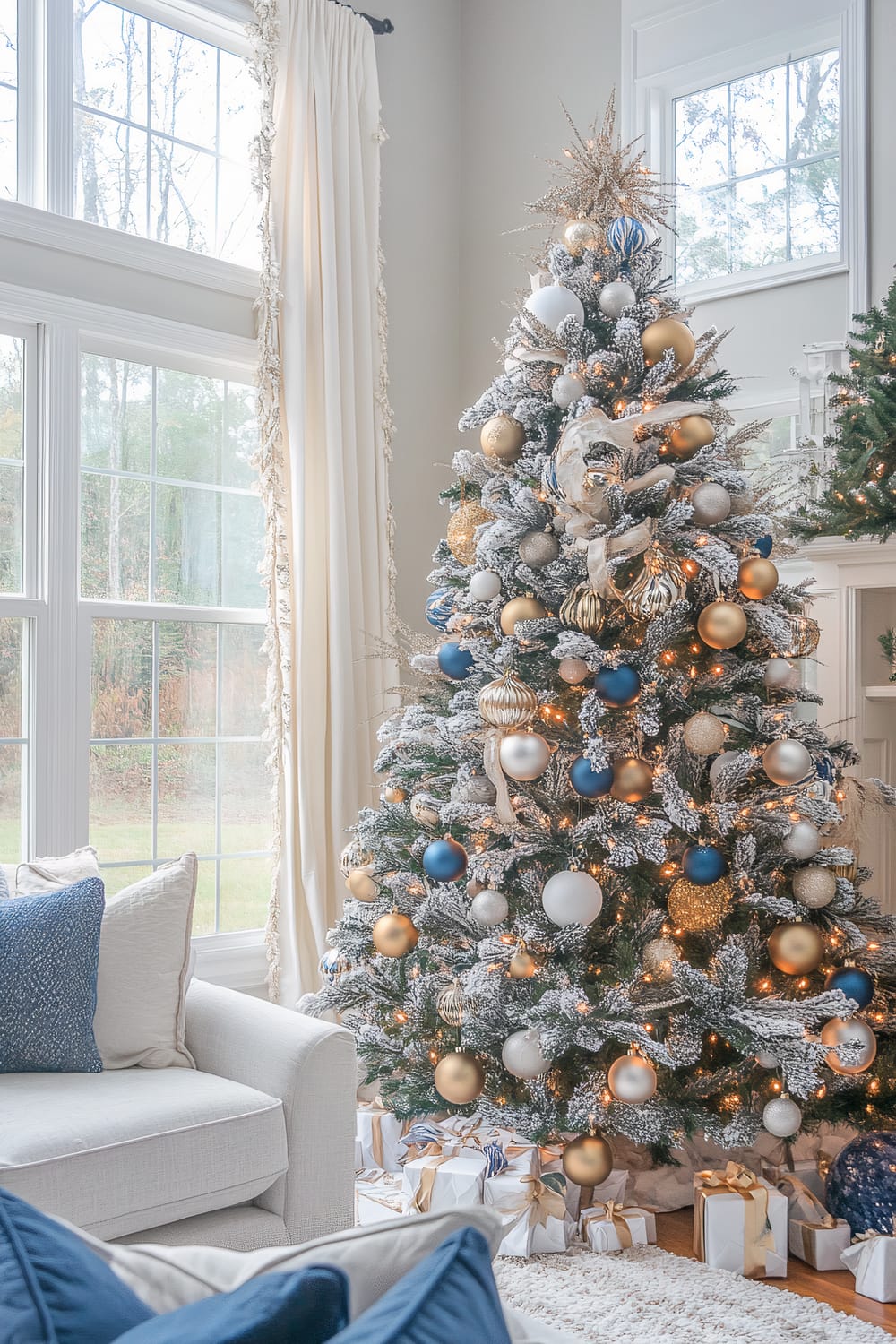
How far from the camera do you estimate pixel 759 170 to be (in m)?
3.56

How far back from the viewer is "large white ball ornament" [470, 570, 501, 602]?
2.63 metres

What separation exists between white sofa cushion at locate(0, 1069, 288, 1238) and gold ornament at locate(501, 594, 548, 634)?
1112mm

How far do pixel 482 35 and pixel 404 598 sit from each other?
2147 mm

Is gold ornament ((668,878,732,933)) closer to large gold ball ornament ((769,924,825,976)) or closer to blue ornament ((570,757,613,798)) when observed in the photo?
large gold ball ornament ((769,924,825,976))

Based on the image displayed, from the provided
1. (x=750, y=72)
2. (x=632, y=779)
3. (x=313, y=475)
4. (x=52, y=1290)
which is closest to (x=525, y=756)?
(x=632, y=779)

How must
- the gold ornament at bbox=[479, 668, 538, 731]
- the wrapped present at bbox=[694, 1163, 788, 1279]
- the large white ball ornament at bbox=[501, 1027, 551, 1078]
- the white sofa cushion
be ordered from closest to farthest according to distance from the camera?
the white sofa cushion, the wrapped present at bbox=[694, 1163, 788, 1279], the large white ball ornament at bbox=[501, 1027, 551, 1078], the gold ornament at bbox=[479, 668, 538, 731]

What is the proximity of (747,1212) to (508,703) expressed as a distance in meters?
1.12

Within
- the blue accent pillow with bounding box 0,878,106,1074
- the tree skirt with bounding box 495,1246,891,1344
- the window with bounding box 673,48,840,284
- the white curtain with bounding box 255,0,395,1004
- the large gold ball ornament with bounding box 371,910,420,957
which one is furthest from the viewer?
the white curtain with bounding box 255,0,395,1004

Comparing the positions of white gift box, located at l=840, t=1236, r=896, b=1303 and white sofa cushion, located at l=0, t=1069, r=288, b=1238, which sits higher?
white sofa cushion, located at l=0, t=1069, r=288, b=1238

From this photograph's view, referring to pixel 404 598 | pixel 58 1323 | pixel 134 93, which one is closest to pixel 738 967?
pixel 58 1323

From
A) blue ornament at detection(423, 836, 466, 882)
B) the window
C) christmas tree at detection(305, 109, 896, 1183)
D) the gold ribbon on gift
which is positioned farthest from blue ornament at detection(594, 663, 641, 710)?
the window

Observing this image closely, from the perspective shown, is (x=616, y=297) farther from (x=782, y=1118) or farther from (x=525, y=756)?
(x=782, y=1118)

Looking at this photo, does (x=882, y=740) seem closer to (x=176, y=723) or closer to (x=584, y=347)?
(x=584, y=347)

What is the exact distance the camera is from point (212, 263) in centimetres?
352
